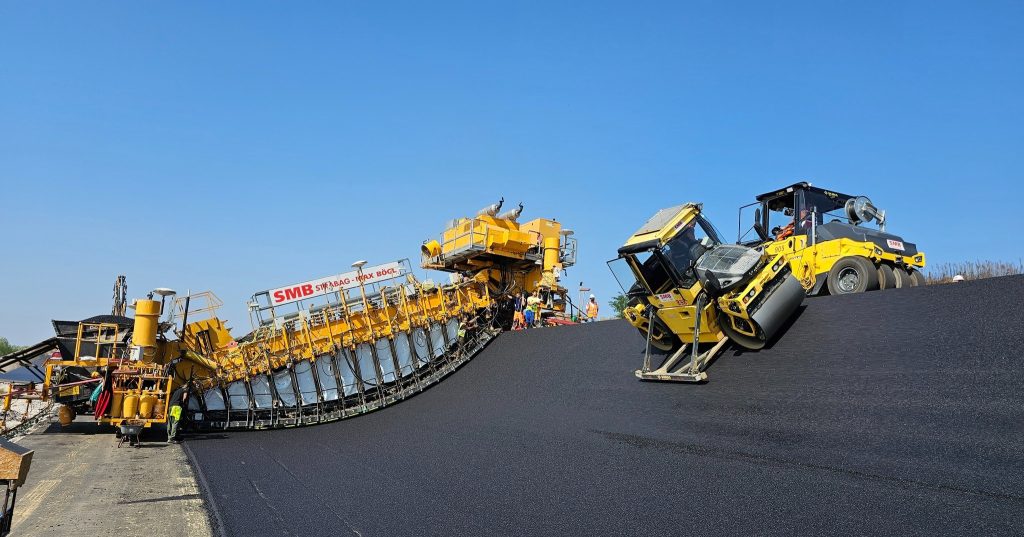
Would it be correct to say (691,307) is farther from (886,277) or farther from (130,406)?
(130,406)

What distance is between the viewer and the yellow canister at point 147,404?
40.0 ft

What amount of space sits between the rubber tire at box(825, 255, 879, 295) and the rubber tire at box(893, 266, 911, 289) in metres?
0.43

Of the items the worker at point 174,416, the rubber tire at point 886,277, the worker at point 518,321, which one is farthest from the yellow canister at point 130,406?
the rubber tire at point 886,277

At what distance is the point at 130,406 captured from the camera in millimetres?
12094

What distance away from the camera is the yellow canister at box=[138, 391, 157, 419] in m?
12.2

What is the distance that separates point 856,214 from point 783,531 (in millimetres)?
6699

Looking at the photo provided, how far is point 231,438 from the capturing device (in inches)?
497

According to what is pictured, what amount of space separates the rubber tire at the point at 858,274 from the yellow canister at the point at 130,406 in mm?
11605

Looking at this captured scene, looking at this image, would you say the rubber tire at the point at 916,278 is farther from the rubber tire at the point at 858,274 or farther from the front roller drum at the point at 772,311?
the front roller drum at the point at 772,311

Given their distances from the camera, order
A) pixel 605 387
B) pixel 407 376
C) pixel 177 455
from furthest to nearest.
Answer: pixel 407 376 → pixel 177 455 → pixel 605 387

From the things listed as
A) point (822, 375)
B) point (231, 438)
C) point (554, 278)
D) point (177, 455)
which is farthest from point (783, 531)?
point (554, 278)

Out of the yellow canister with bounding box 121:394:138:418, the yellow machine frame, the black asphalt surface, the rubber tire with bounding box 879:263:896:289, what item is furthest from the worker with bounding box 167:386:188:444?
the rubber tire with bounding box 879:263:896:289

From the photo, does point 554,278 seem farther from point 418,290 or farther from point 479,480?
point 479,480

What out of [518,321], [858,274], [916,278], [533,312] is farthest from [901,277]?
[518,321]
